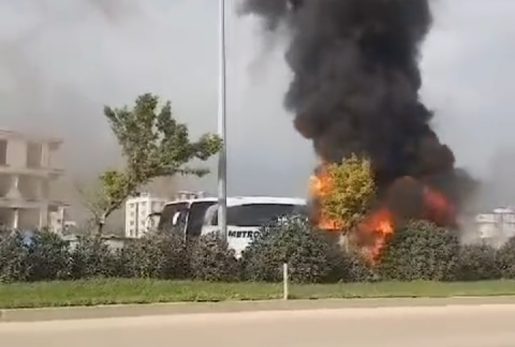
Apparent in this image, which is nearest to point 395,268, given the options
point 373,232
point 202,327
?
point 373,232

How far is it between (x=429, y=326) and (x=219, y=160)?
10.2m

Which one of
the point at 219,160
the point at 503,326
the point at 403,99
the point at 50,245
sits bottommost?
the point at 503,326

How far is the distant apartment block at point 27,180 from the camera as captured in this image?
27964 millimetres

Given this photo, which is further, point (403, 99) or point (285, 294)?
point (403, 99)

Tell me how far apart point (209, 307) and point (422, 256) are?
7386 millimetres

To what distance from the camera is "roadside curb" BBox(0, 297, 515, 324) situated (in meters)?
13.3

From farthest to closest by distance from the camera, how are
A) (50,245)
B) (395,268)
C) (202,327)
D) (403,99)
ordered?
(403,99)
(395,268)
(50,245)
(202,327)

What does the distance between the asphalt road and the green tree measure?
28.4 feet

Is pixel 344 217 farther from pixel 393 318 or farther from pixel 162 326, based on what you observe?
pixel 162 326

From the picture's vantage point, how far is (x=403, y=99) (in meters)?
25.6

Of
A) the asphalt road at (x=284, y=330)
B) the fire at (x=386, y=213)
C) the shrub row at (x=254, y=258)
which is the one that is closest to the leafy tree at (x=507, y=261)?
the shrub row at (x=254, y=258)

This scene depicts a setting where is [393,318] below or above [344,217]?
below

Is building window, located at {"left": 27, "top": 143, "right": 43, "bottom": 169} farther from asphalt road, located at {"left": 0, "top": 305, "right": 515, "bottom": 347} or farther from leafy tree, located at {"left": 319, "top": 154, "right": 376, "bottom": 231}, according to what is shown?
asphalt road, located at {"left": 0, "top": 305, "right": 515, "bottom": 347}

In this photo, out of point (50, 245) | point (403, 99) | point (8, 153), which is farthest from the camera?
point (8, 153)
